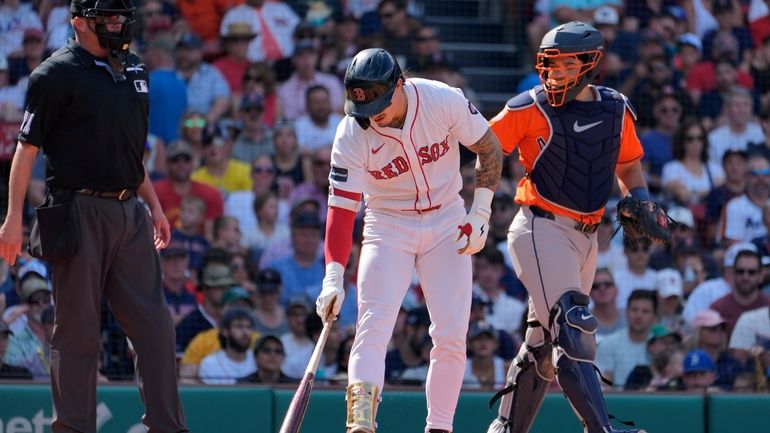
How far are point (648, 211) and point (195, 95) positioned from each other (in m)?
5.13

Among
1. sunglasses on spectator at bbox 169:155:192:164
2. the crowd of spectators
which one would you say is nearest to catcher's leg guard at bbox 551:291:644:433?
the crowd of spectators

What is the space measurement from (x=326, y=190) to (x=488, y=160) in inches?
162

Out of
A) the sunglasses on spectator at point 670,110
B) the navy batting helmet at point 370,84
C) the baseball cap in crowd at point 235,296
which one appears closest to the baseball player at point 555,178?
the navy batting helmet at point 370,84

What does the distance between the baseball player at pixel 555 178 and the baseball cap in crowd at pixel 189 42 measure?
4.81 metres

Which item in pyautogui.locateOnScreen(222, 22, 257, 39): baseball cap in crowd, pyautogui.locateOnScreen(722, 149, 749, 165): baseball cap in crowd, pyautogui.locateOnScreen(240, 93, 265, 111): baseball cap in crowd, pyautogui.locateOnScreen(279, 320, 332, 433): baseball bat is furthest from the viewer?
pyautogui.locateOnScreen(222, 22, 257, 39): baseball cap in crowd

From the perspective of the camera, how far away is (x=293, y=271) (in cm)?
915

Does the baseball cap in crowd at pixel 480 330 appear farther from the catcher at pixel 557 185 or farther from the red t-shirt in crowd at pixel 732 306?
the catcher at pixel 557 185

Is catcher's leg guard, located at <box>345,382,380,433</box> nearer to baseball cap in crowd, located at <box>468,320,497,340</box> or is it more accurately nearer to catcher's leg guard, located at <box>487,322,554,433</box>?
catcher's leg guard, located at <box>487,322,554,433</box>

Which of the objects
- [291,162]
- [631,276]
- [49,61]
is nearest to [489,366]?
[631,276]

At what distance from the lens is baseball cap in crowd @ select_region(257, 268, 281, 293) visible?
874 cm

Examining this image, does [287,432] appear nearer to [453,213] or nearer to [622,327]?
[453,213]

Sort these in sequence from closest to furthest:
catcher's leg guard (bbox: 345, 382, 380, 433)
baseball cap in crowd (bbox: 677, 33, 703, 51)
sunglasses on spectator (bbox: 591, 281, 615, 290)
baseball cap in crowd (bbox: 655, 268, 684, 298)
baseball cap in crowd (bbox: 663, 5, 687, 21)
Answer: catcher's leg guard (bbox: 345, 382, 380, 433)
sunglasses on spectator (bbox: 591, 281, 615, 290)
baseball cap in crowd (bbox: 655, 268, 684, 298)
baseball cap in crowd (bbox: 677, 33, 703, 51)
baseball cap in crowd (bbox: 663, 5, 687, 21)

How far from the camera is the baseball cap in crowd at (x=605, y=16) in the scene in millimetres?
11172

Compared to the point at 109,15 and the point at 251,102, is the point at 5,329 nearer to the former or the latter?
the point at 109,15
